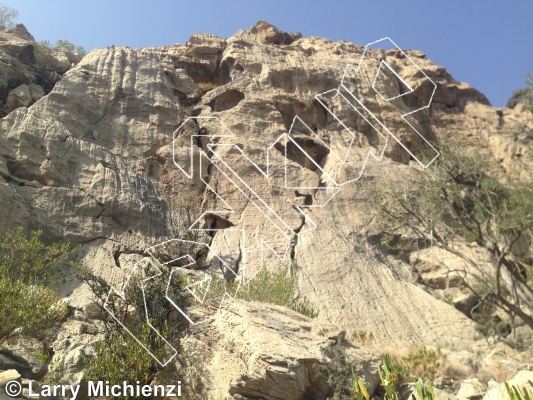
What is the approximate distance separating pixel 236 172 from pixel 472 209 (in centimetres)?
724

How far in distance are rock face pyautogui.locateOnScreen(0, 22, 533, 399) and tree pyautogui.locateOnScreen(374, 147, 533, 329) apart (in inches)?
64.1

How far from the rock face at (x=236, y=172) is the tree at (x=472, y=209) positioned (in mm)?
1629

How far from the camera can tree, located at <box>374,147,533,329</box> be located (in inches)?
520

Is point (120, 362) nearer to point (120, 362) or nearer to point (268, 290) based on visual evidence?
point (120, 362)

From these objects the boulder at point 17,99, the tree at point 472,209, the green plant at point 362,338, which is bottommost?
the green plant at point 362,338

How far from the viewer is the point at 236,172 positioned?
17.3m

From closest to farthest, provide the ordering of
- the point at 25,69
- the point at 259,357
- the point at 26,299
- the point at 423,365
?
the point at 259,357, the point at 26,299, the point at 423,365, the point at 25,69

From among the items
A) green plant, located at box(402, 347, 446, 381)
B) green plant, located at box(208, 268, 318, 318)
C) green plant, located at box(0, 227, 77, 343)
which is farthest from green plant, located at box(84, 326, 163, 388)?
green plant, located at box(402, 347, 446, 381)

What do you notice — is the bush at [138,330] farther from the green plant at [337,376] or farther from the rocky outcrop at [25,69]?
the rocky outcrop at [25,69]

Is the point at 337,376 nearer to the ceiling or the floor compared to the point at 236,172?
nearer to the floor

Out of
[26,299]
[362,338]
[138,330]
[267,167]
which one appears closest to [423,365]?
[362,338]

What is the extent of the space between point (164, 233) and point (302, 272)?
4.05 m

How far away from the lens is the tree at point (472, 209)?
1320cm

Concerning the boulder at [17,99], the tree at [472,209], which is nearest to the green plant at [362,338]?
the tree at [472,209]
